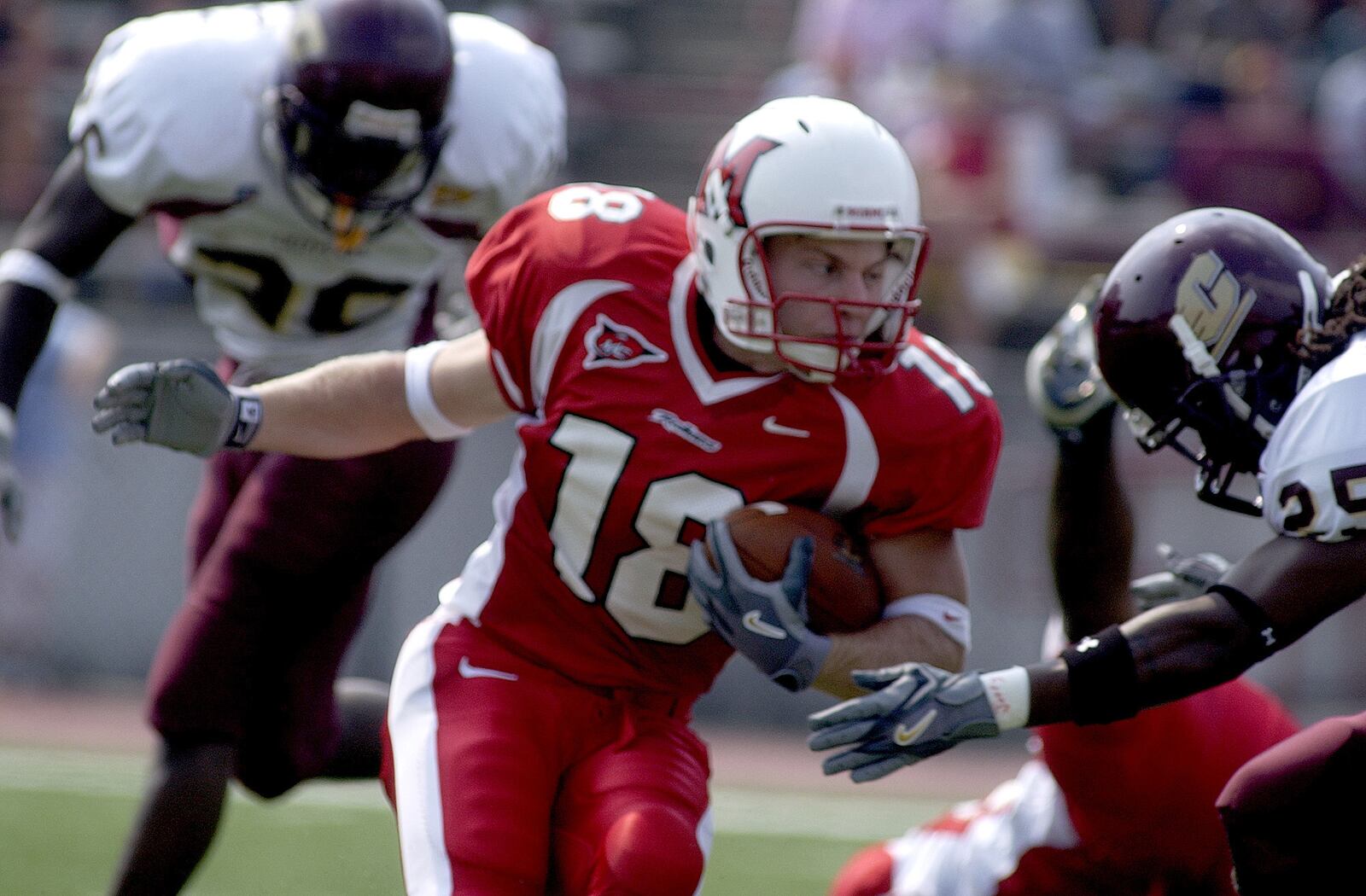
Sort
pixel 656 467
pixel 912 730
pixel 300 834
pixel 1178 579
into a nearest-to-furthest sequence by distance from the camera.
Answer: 1. pixel 912 730
2. pixel 656 467
3. pixel 1178 579
4. pixel 300 834

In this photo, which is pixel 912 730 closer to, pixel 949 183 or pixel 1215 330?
pixel 1215 330

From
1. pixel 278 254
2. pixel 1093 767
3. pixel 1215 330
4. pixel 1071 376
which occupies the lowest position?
pixel 1093 767

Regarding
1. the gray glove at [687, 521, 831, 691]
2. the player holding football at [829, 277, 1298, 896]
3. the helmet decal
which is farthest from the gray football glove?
the gray glove at [687, 521, 831, 691]

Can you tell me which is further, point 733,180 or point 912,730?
point 733,180

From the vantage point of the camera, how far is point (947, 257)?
27.0ft

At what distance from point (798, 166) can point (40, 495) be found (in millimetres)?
5577

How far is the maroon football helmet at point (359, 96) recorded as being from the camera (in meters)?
3.89

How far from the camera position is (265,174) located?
411 cm

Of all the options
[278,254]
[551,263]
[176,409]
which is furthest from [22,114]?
[551,263]

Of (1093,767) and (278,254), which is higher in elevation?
(278,254)

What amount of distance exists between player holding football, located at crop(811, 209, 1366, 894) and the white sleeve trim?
142 millimetres

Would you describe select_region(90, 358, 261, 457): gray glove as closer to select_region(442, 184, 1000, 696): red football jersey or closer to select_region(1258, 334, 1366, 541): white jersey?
select_region(442, 184, 1000, 696): red football jersey

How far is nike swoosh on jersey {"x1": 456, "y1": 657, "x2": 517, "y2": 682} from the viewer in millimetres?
3053

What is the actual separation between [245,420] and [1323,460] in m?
1.71
